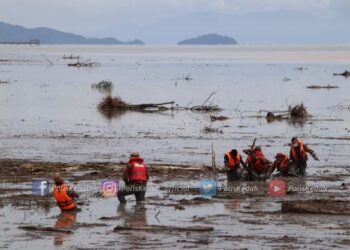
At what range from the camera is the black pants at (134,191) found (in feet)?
59.3

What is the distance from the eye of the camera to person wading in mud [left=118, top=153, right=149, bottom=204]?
59.3 feet

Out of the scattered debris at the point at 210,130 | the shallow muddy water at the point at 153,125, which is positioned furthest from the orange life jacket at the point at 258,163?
the scattered debris at the point at 210,130

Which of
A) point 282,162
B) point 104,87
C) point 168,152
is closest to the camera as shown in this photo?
point 282,162

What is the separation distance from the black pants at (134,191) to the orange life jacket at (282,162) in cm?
576

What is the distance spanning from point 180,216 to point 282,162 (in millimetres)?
6752

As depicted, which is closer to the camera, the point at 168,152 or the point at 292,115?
the point at 168,152

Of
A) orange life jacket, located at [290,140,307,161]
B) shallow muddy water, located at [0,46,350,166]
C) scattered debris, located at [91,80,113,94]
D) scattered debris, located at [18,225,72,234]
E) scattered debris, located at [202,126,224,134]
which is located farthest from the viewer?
scattered debris, located at [91,80,113,94]

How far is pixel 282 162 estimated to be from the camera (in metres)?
22.9

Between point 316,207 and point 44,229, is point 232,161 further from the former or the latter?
point 44,229

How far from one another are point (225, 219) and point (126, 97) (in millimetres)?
43972

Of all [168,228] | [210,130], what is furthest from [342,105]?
[168,228]

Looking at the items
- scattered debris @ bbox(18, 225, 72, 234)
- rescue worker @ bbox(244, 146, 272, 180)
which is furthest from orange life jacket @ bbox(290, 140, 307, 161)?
scattered debris @ bbox(18, 225, 72, 234)

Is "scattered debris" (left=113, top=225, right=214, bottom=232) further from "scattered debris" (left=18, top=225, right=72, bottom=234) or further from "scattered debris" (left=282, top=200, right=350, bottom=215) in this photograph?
"scattered debris" (left=282, top=200, right=350, bottom=215)

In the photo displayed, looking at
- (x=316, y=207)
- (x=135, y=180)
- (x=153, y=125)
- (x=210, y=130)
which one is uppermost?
(x=153, y=125)
